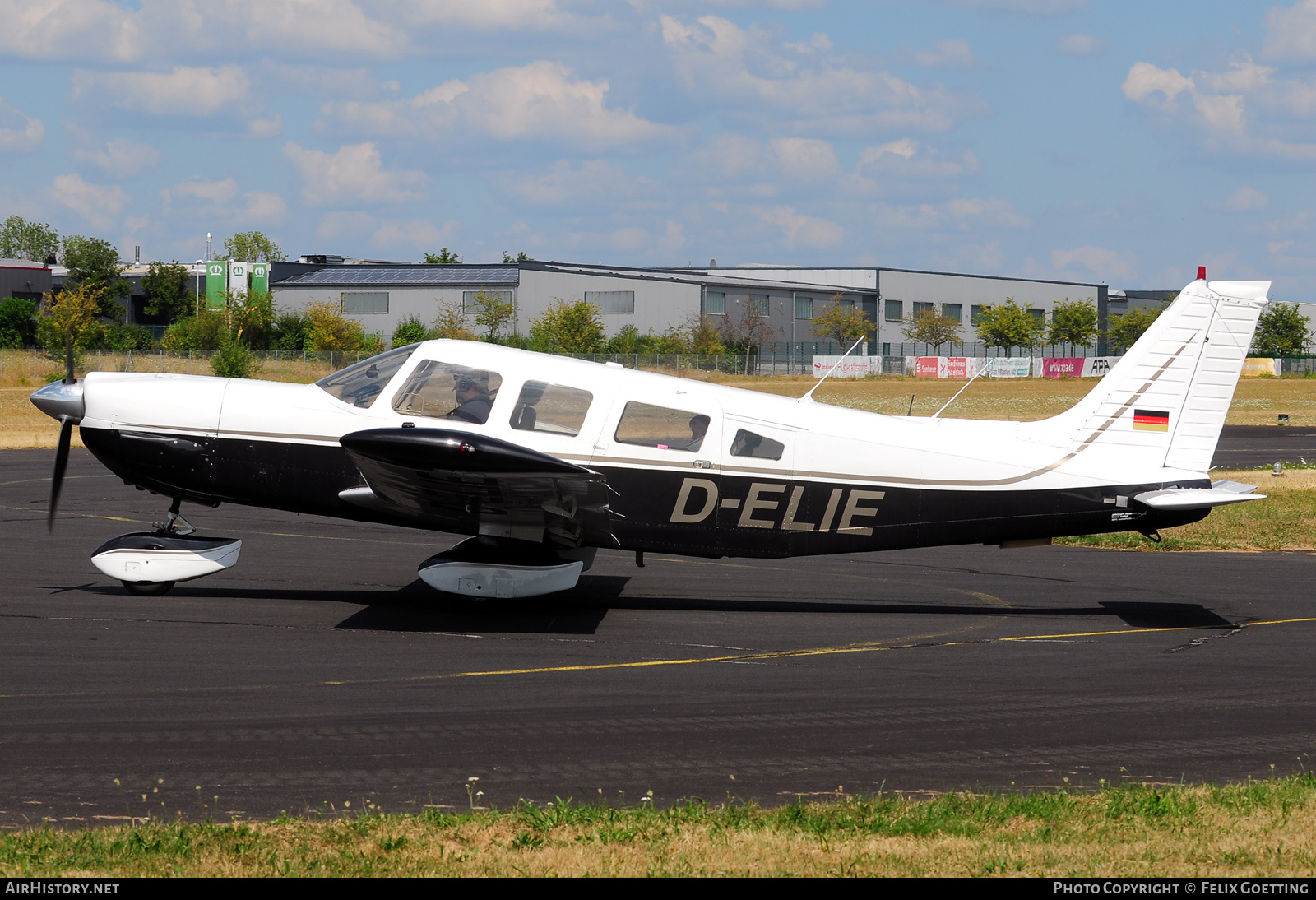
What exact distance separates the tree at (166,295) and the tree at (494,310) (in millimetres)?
35411

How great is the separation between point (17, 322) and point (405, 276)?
89.0 feet

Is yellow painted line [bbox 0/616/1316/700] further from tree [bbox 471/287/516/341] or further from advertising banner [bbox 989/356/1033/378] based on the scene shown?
advertising banner [bbox 989/356/1033/378]

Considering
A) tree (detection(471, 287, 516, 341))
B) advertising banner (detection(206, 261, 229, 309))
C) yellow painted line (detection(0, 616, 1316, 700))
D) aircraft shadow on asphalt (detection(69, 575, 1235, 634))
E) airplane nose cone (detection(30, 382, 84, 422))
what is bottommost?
aircraft shadow on asphalt (detection(69, 575, 1235, 634))

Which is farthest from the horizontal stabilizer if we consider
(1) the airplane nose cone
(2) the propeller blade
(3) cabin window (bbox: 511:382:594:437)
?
(2) the propeller blade

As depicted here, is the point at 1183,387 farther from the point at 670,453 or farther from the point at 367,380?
the point at 367,380

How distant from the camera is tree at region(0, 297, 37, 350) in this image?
8138 centimetres

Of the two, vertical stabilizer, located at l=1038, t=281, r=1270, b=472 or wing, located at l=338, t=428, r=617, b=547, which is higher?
vertical stabilizer, located at l=1038, t=281, r=1270, b=472

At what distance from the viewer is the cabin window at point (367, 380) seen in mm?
10664

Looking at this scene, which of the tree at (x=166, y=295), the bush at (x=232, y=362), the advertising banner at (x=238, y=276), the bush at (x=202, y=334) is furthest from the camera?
the tree at (x=166, y=295)

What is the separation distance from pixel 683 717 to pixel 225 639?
4.19m

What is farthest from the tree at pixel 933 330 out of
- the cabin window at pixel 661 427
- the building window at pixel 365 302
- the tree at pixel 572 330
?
the cabin window at pixel 661 427

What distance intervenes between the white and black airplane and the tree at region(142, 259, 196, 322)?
9902 cm

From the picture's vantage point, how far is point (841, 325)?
96062 mm

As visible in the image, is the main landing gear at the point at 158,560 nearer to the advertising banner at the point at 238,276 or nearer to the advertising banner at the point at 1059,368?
the advertising banner at the point at 238,276
